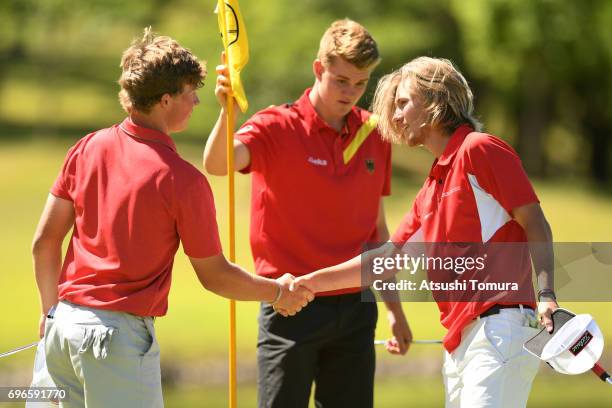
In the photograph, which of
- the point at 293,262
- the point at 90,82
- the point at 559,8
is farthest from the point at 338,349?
the point at 90,82

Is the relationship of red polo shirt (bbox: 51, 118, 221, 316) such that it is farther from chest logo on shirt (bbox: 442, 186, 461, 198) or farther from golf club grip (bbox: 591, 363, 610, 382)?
golf club grip (bbox: 591, 363, 610, 382)

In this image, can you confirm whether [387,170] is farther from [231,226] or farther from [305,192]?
[231,226]

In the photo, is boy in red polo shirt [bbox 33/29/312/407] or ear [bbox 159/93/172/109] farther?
ear [bbox 159/93/172/109]

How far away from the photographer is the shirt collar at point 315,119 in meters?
5.07

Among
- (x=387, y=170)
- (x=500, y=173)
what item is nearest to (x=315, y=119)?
(x=387, y=170)

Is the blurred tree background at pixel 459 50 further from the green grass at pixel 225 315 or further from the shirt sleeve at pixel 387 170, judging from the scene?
the shirt sleeve at pixel 387 170

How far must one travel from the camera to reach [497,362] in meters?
3.87

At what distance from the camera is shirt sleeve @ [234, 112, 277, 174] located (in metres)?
4.97

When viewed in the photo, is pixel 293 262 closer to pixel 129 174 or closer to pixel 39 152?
pixel 129 174

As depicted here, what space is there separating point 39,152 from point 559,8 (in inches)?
468

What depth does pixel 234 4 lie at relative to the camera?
482cm

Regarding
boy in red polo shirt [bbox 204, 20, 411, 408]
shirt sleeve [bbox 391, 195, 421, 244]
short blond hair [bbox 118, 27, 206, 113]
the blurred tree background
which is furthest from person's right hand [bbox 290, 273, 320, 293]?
the blurred tree background

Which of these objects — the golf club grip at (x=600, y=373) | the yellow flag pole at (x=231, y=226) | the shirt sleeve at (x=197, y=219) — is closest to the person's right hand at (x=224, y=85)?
the yellow flag pole at (x=231, y=226)

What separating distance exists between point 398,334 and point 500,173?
140 centimetres
